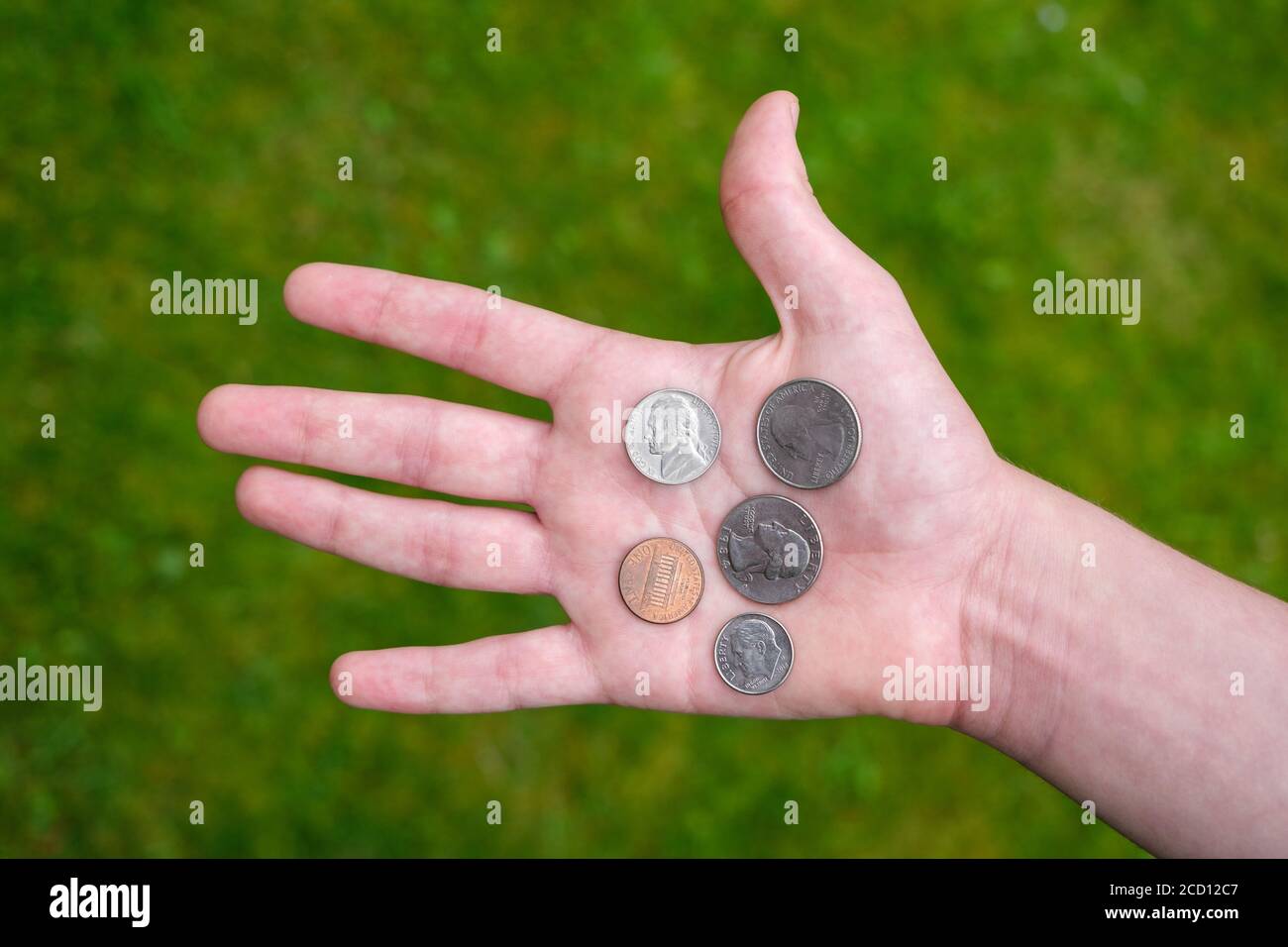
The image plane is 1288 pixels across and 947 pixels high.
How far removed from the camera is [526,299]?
18.9 feet

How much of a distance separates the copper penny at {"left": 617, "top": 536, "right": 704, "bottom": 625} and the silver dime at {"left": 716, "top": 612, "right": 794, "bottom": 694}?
0.68 feet

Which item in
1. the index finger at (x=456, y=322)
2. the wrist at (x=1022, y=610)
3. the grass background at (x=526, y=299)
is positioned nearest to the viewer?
the wrist at (x=1022, y=610)

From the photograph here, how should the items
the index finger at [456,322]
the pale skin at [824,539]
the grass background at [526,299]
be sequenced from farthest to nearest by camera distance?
the grass background at [526,299] < the index finger at [456,322] < the pale skin at [824,539]

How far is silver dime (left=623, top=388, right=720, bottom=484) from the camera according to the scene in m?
4.00

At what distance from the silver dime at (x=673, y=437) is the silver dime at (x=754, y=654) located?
65 centimetres

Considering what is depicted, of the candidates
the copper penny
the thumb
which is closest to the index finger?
the thumb

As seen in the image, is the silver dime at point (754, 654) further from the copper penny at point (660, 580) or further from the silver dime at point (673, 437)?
the silver dime at point (673, 437)

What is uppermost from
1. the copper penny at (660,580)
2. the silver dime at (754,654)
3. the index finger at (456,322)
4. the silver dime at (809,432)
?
the index finger at (456,322)

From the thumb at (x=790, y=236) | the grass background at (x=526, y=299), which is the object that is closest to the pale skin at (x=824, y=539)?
the thumb at (x=790, y=236)

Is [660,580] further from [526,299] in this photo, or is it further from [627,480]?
[526,299]

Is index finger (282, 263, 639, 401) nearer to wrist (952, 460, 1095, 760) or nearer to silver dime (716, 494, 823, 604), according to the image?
silver dime (716, 494, 823, 604)

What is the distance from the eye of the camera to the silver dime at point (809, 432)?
3.85 metres
